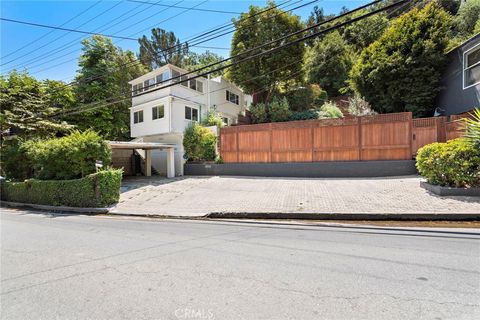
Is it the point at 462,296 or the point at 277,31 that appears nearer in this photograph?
the point at 462,296

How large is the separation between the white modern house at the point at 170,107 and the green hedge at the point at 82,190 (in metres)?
7.11

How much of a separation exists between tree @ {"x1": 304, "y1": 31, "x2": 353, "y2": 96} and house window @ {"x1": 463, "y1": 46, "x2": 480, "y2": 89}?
49.7ft

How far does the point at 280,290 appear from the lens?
3150 millimetres

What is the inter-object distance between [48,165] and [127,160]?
997 cm


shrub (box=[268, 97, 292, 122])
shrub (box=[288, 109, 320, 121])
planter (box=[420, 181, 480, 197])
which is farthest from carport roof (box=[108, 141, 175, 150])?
planter (box=[420, 181, 480, 197])

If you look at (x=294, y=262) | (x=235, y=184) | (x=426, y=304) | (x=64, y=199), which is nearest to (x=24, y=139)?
(x=64, y=199)

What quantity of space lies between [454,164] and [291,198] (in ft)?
16.9

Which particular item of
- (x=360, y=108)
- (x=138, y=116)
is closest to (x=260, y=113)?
(x=360, y=108)

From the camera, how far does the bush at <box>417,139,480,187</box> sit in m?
7.91

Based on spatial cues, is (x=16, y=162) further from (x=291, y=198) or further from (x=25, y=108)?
(x=291, y=198)

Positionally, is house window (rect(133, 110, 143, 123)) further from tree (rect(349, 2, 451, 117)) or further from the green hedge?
tree (rect(349, 2, 451, 117))

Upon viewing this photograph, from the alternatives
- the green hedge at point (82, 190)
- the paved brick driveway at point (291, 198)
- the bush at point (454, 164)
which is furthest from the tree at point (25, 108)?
the bush at point (454, 164)

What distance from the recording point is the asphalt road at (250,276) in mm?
2758

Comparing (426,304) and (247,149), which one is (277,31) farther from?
(426,304)
